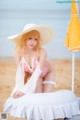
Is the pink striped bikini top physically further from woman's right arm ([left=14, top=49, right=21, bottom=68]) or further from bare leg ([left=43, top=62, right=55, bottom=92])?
bare leg ([left=43, top=62, right=55, bottom=92])

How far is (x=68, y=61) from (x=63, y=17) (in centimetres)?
57

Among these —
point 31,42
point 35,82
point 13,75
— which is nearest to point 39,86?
point 35,82

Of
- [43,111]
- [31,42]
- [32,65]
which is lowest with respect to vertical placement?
[43,111]

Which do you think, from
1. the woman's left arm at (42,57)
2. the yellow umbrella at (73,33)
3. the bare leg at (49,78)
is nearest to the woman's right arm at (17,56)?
the woman's left arm at (42,57)

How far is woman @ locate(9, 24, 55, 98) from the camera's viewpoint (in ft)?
13.0

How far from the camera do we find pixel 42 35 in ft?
13.2

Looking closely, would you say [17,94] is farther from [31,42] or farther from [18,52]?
[31,42]

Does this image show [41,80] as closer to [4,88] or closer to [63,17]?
[4,88]

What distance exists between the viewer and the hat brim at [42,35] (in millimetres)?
3916

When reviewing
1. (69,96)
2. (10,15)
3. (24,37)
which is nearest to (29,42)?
(24,37)

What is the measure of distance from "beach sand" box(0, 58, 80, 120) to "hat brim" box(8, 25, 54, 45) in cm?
28

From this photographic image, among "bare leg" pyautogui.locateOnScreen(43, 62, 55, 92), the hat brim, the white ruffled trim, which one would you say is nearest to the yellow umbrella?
the hat brim

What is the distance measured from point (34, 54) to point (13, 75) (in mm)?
410

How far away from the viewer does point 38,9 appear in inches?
165
